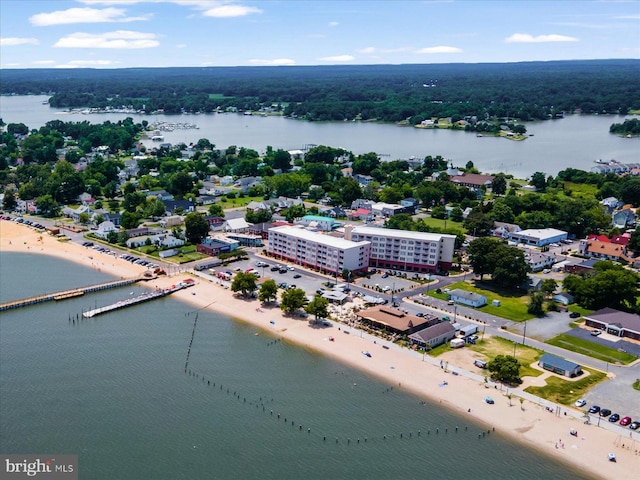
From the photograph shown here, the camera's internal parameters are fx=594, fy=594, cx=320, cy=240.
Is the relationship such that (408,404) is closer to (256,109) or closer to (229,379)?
(229,379)

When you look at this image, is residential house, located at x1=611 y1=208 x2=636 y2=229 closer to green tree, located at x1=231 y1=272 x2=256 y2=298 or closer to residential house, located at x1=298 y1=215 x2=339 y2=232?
residential house, located at x1=298 y1=215 x2=339 y2=232

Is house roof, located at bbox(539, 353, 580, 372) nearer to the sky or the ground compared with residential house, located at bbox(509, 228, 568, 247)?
nearer to the ground

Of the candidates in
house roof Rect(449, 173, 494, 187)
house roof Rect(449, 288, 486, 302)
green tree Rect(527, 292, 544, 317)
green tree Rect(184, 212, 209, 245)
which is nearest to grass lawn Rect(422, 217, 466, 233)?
house roof Rect(449, 173, 494, 187)

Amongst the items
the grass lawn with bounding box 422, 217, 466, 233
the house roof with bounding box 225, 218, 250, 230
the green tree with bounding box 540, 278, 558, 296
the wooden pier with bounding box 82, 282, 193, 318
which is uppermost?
the house roof with bounding box 225, 218, 250, 230

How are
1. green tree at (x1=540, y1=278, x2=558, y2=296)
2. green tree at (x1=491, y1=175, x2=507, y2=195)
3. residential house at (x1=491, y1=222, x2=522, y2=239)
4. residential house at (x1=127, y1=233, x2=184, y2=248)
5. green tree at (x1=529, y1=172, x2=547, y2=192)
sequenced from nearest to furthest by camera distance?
green tree at (x1=540, y1=278, x2=558, y2=296) < residential house at (x1=127, y1=233, x2=184, y2=248) < residential house at (x1=491, y1=222, x2=522, y2=239) < green tree at (x1=491, y1=175, x2=507, y2=195) < green tree at (x1=529, y1=172, x2=547, y2=192)

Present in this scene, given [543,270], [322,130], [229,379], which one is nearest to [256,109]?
[322,130]

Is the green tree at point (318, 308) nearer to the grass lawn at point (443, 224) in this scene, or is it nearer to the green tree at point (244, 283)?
the green tree at point (244, 283)

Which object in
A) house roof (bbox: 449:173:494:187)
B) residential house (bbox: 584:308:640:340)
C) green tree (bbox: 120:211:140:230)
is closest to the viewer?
residential house (bbox: 584:308:640:340)

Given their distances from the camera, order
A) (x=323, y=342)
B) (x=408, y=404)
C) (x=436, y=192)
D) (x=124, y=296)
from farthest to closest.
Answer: (x=436, y=192), (x=124, y=296), (x=323, y=342), (x=408, y=404)

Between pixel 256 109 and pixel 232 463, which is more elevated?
pixel 256 109
